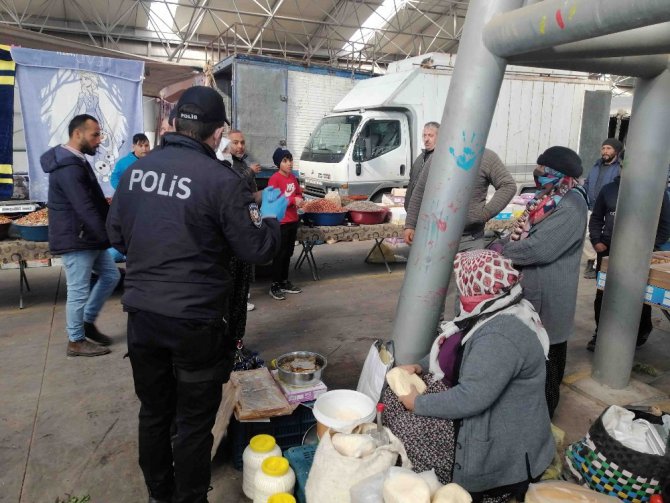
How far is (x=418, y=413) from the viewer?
2.33 metres

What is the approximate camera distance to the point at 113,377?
165 inches

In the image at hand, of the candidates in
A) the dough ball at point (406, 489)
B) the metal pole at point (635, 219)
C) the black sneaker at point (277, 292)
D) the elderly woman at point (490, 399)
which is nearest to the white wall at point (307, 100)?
the black sneaker at point (277, 292)

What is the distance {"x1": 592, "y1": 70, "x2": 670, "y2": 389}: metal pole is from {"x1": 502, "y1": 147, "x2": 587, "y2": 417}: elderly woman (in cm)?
82

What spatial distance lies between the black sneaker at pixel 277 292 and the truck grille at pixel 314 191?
3.55 metres

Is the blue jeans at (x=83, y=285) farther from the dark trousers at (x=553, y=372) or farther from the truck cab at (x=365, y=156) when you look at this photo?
the truck cab at (x=365, y=156)

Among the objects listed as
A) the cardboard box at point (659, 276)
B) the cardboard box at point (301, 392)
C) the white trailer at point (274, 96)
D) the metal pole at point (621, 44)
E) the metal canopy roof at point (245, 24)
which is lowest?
the cardboard box at point (301, 392)

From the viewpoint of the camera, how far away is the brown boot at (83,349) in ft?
14.9

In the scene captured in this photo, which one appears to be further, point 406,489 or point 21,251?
point 21,251

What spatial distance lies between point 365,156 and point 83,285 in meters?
6.21

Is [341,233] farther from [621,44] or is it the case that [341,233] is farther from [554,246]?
[621,44]

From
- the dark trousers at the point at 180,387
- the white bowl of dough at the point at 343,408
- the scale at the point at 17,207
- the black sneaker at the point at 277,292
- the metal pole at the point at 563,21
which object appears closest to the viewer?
the metal pole at the point at 563,21

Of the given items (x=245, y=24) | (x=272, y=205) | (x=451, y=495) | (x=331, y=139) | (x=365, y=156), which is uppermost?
(x=245, y=24)

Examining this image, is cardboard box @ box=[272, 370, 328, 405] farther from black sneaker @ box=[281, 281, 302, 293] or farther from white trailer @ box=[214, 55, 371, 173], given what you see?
white trailer @ box=[214, 55, 371, 173]

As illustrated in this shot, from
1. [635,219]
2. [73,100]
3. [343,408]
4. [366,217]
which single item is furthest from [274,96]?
[343,408]
